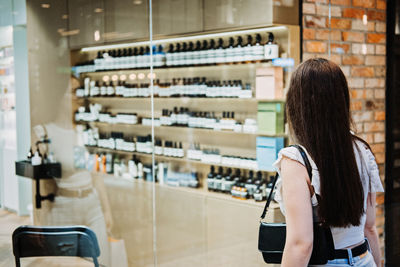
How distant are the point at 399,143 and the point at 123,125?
7.17ft

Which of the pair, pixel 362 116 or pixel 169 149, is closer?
pixel 362 116

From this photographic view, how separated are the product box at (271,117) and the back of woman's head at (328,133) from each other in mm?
2333

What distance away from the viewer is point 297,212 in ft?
4.82

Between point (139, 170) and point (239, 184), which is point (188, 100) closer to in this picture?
point (139, 170)

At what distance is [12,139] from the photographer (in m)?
2.79

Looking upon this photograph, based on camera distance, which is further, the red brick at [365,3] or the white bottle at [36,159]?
the red brick at [365,3]

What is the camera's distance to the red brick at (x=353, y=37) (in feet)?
→ 12.0

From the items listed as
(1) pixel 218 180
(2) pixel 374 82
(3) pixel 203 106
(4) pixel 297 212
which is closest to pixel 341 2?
(2) pixel 374 82

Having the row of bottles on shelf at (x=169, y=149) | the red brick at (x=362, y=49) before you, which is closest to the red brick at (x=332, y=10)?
the red brick at (x=362, y=49)

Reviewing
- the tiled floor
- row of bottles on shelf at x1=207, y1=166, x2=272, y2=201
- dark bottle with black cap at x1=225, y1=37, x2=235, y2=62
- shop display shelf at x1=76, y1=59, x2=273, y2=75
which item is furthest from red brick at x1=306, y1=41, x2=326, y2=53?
the tiled floor

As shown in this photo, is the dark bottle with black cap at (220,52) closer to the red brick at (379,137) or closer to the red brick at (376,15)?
the red brick at (376,15)

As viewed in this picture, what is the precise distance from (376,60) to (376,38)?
0.17 meters

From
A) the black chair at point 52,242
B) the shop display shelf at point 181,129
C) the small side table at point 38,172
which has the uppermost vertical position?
the shop display shelf at point 181,129

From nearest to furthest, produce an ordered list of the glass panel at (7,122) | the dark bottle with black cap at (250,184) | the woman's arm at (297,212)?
the woman's arm at (297,212)
the glass panel at (7,122)
the dark bottle with black cap at (250,184)
